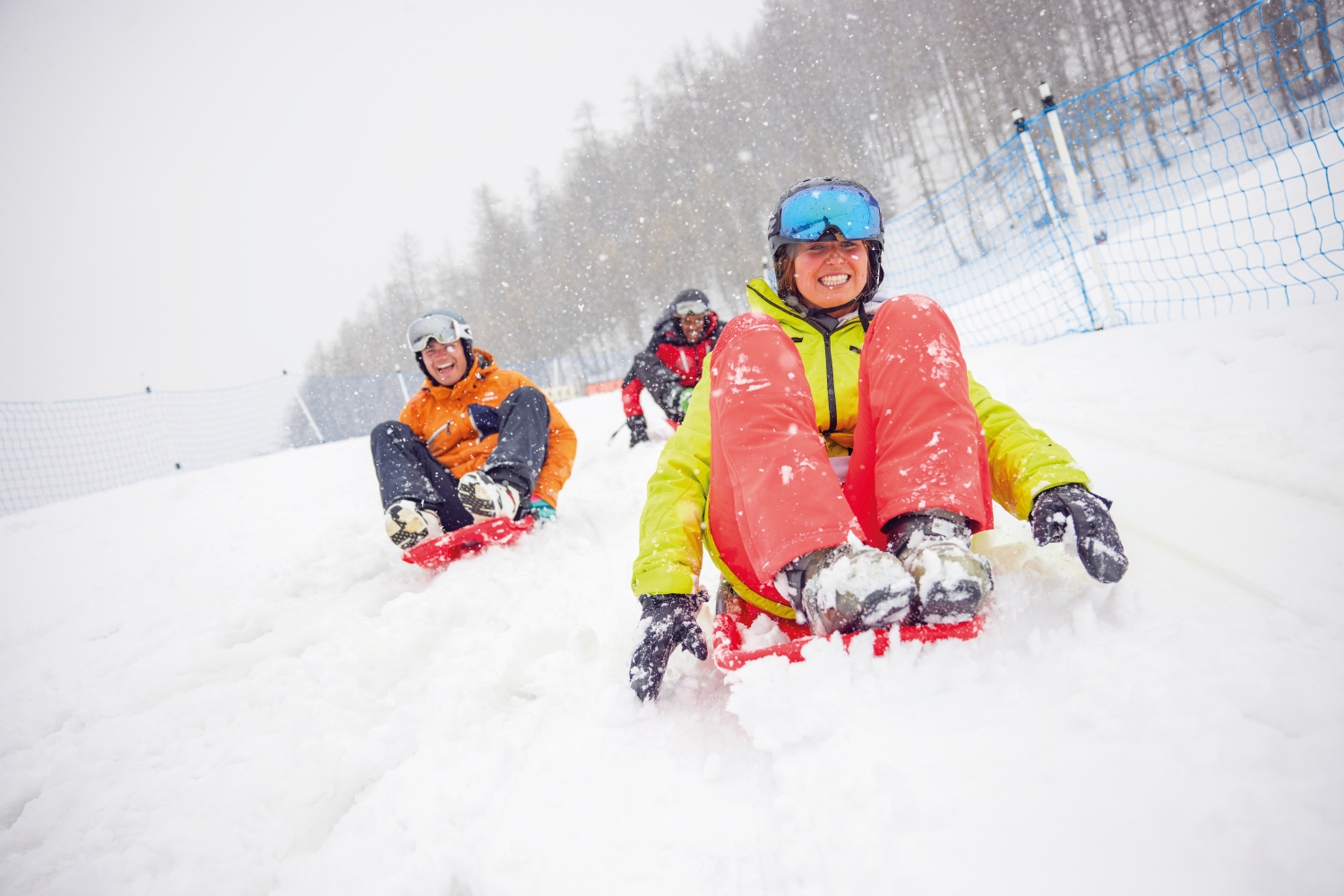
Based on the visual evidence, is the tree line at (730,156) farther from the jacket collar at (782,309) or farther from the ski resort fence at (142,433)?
the jacket collar at (782,309)

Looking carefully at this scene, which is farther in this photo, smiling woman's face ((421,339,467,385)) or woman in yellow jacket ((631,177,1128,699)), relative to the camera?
smiling woman's face ((421,339,467,385))

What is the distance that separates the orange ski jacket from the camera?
10.3 feet

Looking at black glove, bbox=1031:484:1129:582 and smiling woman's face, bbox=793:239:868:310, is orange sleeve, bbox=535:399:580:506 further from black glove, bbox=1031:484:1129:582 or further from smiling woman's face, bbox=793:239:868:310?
black glove, bbox=1031:484:1129:582

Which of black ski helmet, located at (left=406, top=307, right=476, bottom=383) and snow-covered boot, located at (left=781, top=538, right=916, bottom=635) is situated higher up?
black ski helmet, located at (left=406, top=307, right=476, bottom=383)

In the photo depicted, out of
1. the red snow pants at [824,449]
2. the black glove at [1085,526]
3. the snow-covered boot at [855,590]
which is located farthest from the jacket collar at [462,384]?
the black glove at [1085,526]

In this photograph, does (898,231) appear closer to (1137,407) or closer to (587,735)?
(1137,407)

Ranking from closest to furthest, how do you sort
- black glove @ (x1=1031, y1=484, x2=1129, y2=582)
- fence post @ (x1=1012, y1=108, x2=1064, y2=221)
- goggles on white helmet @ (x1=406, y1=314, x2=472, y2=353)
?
1. black glove @ (x1=1031, y1=484, x2=1129, y2=582)
2. goggles on white helmet @ (x1=406, y1=314, x2=472, y2=353)
3. fence post @ (x1=1012, y1=108, x2=1064, y2=221)

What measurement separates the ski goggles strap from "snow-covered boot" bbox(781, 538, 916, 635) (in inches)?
167

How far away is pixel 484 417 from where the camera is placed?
3145mm

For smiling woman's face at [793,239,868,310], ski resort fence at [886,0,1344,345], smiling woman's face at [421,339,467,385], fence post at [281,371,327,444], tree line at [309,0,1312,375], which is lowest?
ski resort fence at [886,0,1344,345]

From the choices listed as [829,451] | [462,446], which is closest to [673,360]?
[462,446]

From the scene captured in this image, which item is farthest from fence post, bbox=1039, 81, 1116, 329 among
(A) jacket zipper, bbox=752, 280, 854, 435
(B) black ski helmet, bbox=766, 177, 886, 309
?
(A) jacket zipper, bbox=752, 280, 854, 435

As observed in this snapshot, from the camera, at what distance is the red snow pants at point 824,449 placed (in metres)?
1.13

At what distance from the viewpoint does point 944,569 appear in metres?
1.02
